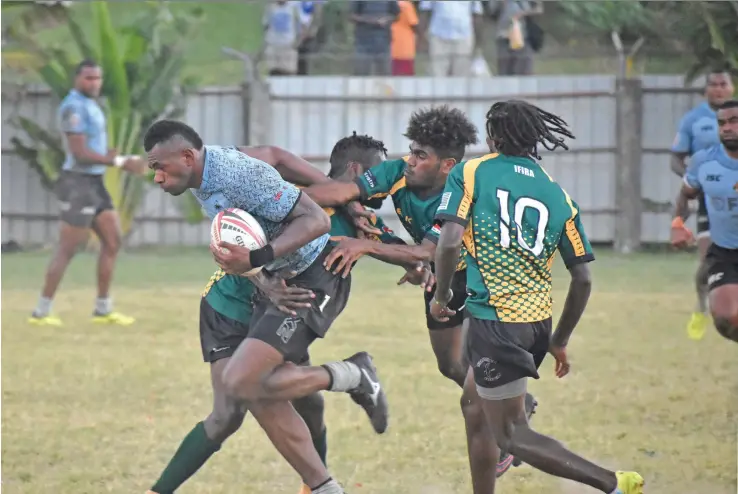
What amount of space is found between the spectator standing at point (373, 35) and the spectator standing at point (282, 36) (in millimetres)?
997

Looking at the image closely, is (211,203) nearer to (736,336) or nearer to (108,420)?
(108,420)

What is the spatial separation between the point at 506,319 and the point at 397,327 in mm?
6834

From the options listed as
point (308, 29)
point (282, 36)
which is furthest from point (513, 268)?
point (308, 29)

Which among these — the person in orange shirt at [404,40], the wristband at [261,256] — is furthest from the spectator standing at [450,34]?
the wristband at [261,256]

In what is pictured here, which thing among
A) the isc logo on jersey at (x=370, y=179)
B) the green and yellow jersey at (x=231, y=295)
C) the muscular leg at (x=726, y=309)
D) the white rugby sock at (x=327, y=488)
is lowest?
the white rugby sock at (x=327, y=488)

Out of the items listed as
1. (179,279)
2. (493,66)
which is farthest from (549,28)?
(179,279)

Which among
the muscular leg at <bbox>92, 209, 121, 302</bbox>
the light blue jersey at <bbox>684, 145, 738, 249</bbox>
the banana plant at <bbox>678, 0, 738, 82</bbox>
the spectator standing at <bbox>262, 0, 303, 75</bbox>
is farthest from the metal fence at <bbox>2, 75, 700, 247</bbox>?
the light blue jersey at <bbox>684, 145, 738, 249</bbox>

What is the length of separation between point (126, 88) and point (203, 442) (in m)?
13.7

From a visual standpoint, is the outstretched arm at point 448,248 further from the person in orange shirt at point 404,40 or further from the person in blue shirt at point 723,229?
the person in orange shirt at point 404,40

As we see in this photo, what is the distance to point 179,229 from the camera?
19.9 metres

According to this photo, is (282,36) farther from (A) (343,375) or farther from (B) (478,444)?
(B) (478,444)

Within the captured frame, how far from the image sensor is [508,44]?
1967 centimetres

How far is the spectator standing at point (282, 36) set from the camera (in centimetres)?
1958

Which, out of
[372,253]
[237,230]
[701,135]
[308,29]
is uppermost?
[308,29]
